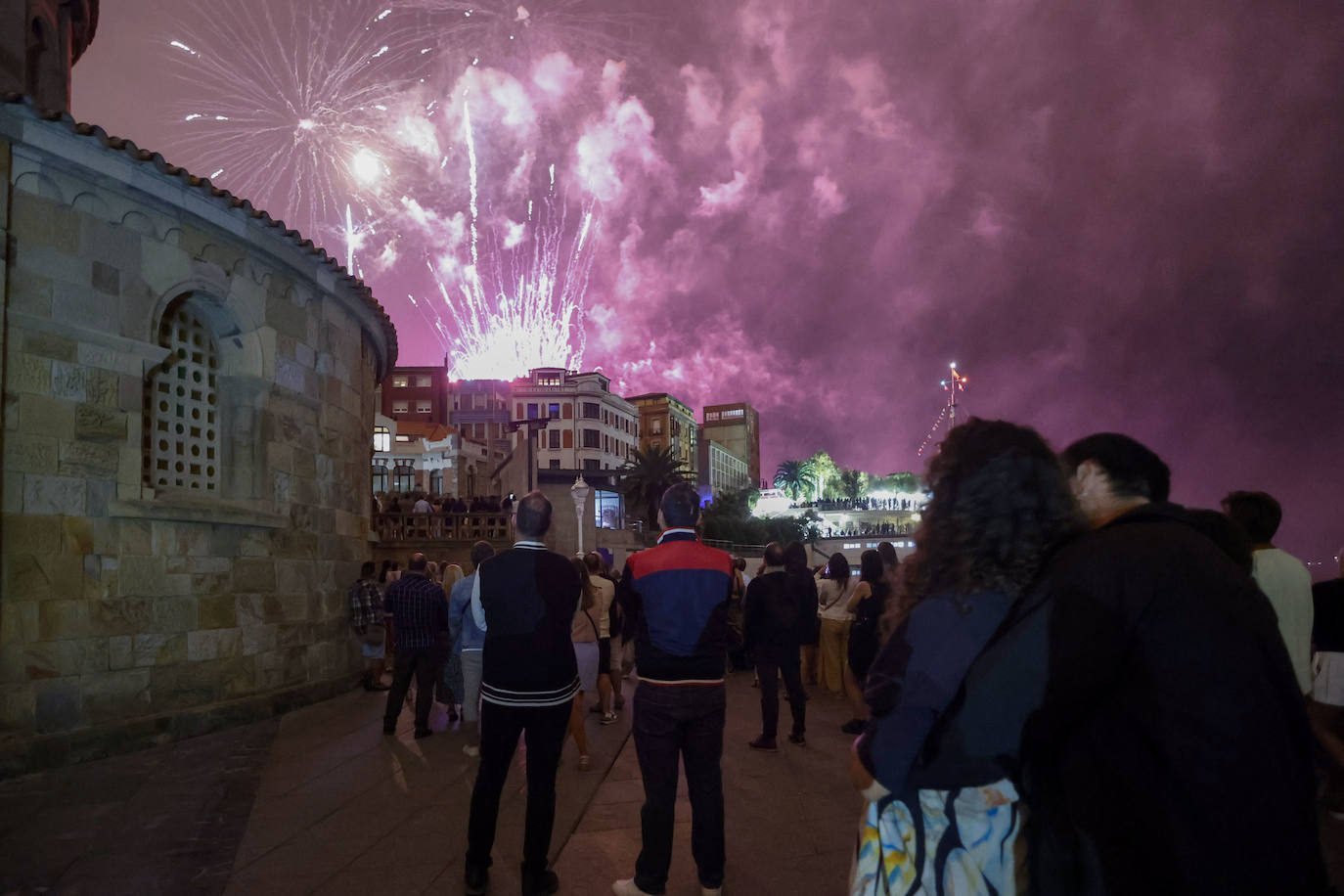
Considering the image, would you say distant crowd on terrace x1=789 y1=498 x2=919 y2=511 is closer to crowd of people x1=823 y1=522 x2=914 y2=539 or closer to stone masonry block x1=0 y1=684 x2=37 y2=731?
crowd of people x1=823 y1=522 x2=914 y2=539

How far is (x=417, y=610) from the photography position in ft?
27.7

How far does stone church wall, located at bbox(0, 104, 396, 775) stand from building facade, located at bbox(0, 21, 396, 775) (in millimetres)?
19

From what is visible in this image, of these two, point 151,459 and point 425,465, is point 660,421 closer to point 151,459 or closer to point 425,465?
point 425,465

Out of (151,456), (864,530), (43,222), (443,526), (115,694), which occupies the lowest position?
(864,530)

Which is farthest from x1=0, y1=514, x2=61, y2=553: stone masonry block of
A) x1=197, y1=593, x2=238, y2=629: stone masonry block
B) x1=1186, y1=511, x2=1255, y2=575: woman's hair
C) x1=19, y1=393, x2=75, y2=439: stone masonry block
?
x1=1186, y1=511, x2=1255, y2=575: woman's hair

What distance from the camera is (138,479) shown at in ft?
26.6

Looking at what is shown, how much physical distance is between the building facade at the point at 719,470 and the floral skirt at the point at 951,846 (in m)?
78.4

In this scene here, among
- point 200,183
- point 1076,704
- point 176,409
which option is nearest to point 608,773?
point 1076,704

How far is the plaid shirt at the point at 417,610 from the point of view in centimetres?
844

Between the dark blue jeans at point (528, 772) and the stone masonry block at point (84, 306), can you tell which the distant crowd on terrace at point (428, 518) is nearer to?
the stone masonry block at point (84, 306)

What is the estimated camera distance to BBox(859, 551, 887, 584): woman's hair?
857 centimetres

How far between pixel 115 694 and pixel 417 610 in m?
2.77

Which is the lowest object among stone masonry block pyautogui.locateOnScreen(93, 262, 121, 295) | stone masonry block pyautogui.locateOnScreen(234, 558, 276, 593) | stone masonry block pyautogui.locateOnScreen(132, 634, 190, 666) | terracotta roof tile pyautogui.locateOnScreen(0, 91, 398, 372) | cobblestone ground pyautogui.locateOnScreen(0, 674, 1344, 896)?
cobblestone ground pyautogui.locateOnScreen(0, 674, 1344, 896)

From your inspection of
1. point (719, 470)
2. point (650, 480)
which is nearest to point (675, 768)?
point (650, 480)
